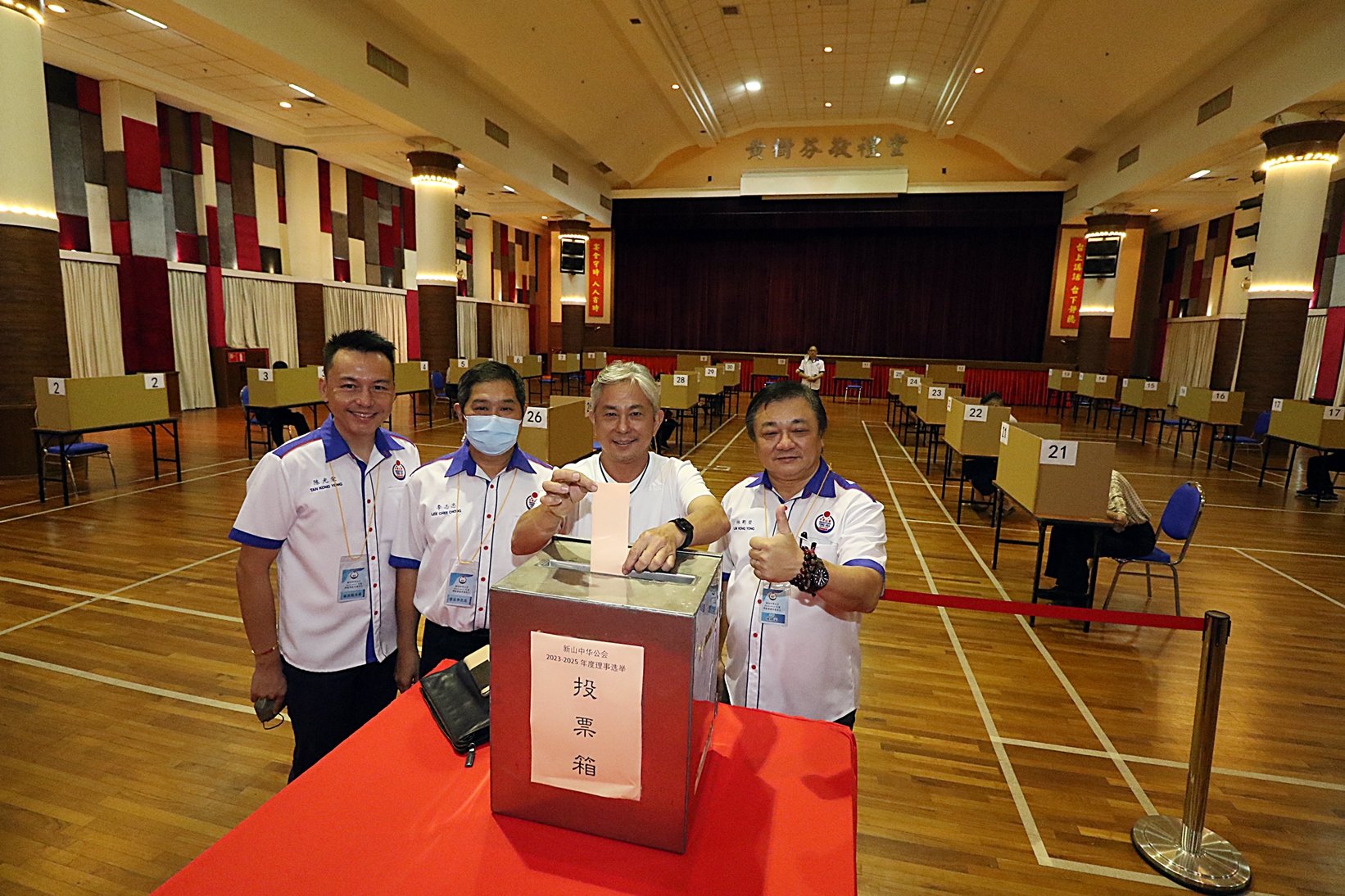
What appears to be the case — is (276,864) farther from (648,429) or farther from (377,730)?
(648,429)

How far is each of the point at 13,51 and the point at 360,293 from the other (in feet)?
34.3

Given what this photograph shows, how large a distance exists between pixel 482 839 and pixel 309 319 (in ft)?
54.9

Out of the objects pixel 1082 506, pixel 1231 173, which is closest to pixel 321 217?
pixel 1082 506

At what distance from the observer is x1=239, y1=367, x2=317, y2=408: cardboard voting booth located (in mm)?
8805

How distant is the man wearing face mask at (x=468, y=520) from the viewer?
2037mm

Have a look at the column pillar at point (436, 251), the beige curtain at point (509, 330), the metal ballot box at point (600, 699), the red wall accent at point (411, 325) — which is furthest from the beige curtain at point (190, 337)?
the metal ballot box at point (600, 699)

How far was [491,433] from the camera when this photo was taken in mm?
2027

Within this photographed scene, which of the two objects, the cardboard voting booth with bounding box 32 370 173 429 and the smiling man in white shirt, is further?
the cardboard voting booth with bounding box 32 370 173 429

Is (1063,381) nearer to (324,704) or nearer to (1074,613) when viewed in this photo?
(1074,613)

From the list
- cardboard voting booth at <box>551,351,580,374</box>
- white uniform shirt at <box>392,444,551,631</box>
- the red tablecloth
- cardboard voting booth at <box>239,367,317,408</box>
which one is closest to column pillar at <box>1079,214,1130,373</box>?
cardboard voting booth at <box>551,351,580,374</box>

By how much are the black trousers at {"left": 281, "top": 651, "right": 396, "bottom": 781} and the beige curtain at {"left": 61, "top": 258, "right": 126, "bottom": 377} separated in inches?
468

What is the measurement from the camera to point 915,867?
2402 mm

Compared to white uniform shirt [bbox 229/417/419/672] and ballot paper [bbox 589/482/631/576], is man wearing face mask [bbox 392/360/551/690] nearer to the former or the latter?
white uniform shirt [bbox 229/417/419/672]

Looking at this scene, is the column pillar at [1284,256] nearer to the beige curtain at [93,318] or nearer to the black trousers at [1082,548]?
the black trousers at [1082,548]
